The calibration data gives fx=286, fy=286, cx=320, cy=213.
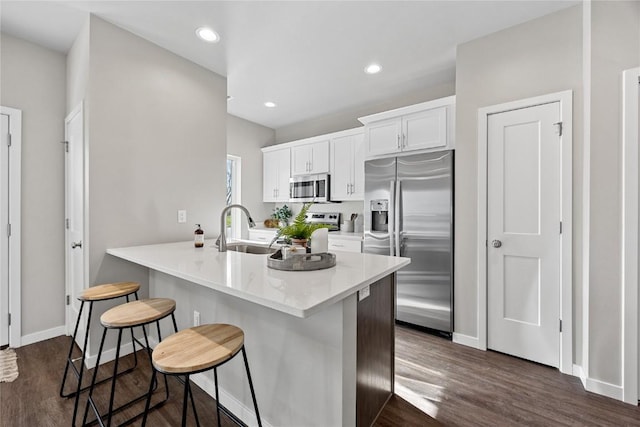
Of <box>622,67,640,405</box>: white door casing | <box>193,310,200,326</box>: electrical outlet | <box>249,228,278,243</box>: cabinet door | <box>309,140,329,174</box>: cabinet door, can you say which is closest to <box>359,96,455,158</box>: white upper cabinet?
<box>309,140,329,174</box>: cabinet door

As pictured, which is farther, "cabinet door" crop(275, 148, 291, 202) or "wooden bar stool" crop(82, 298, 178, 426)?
"cabinet door" crop(275, 148, 291, 202)

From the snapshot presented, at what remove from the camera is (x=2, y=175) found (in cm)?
240

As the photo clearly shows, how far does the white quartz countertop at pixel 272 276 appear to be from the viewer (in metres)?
1.04

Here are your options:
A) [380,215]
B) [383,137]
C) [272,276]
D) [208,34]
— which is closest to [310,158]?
[383,137]

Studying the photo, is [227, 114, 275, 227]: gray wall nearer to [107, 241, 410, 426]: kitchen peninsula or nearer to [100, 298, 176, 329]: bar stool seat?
[107, 241, 410, 426]: kitchen peninsula

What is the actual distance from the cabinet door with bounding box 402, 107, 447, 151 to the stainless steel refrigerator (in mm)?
155

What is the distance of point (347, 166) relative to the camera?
13.2 ft

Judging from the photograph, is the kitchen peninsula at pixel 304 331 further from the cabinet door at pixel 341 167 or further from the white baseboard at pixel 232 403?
the cabinet door at pixel 341 167

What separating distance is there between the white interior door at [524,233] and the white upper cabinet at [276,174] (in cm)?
303

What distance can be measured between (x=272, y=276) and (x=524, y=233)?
84.8 inches

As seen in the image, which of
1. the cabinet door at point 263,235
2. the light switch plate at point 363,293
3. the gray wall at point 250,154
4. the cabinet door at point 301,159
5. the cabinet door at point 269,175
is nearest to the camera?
the light switch plate at point 363,293

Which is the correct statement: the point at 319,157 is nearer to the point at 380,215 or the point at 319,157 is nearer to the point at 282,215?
the point at 282,215

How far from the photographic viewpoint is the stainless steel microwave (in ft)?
13.9

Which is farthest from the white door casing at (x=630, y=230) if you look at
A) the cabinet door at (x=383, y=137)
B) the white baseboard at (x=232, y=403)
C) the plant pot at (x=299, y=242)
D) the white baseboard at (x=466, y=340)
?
the white baseboard at (x=232, y=403)
